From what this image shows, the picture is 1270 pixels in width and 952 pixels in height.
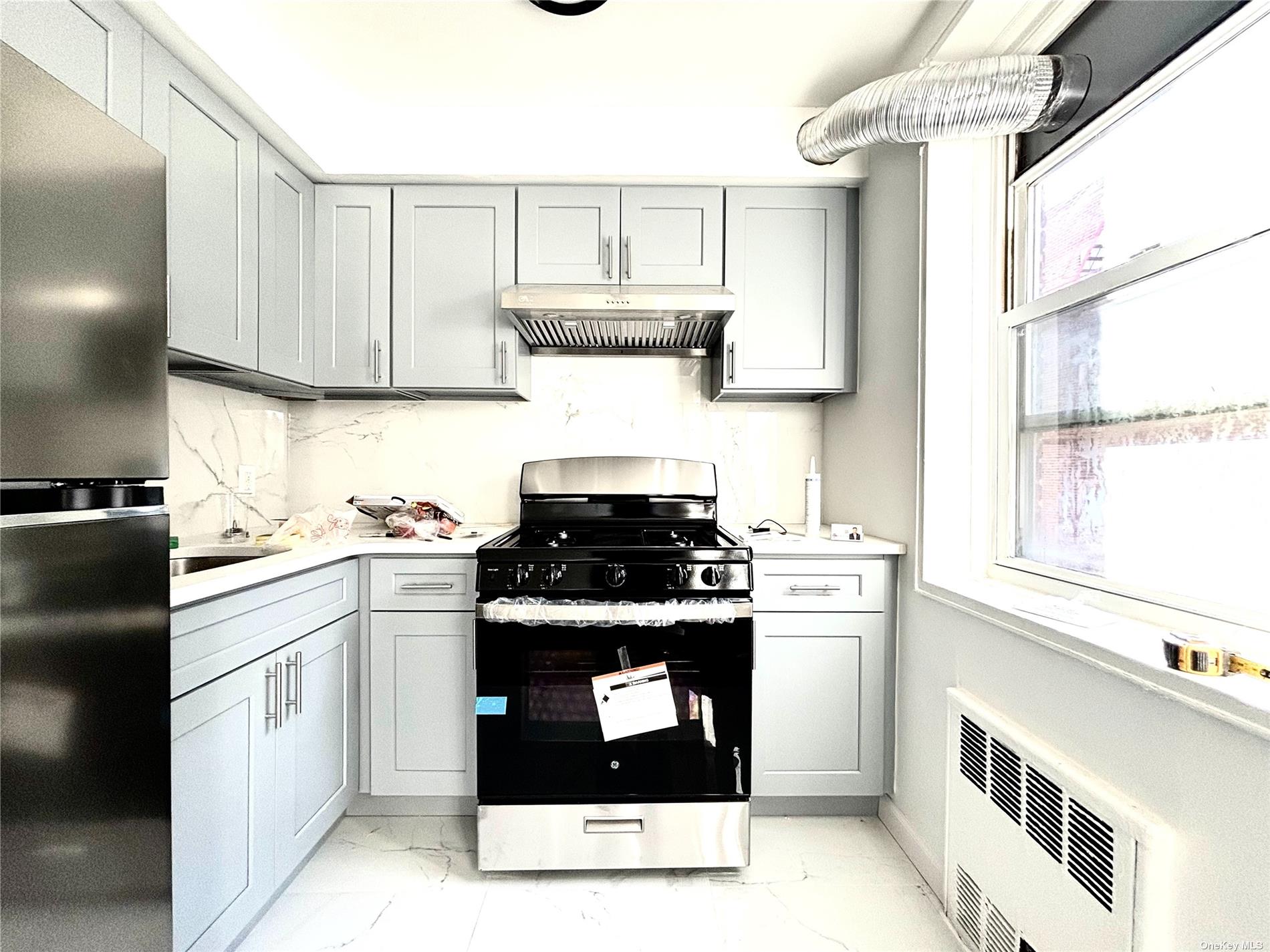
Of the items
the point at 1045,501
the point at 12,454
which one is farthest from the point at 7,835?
the point at 1045,501

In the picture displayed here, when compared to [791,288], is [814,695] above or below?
below

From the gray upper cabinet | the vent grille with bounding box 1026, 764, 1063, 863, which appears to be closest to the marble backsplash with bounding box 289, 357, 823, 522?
the gray upper cabinet

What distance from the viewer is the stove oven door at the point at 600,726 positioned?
5.94 feet

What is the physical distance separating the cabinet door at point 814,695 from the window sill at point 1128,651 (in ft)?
1.36

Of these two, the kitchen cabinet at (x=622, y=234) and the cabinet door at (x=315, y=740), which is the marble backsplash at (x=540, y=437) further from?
the cabinet door at (x=315, y=740)

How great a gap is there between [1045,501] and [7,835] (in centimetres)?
197

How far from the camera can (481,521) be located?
104 inches

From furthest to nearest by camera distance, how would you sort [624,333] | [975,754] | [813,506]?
[624,333] → [813,506] → [975,754]

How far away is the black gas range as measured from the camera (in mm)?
1800

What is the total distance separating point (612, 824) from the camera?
71.3 inches

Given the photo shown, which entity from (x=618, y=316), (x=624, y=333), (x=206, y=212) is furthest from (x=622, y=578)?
(x=206, y=212)

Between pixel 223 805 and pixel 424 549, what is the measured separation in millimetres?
833

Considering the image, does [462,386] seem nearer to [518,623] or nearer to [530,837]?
[518,623]

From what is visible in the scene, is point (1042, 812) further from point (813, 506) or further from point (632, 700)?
point (813, 506)
